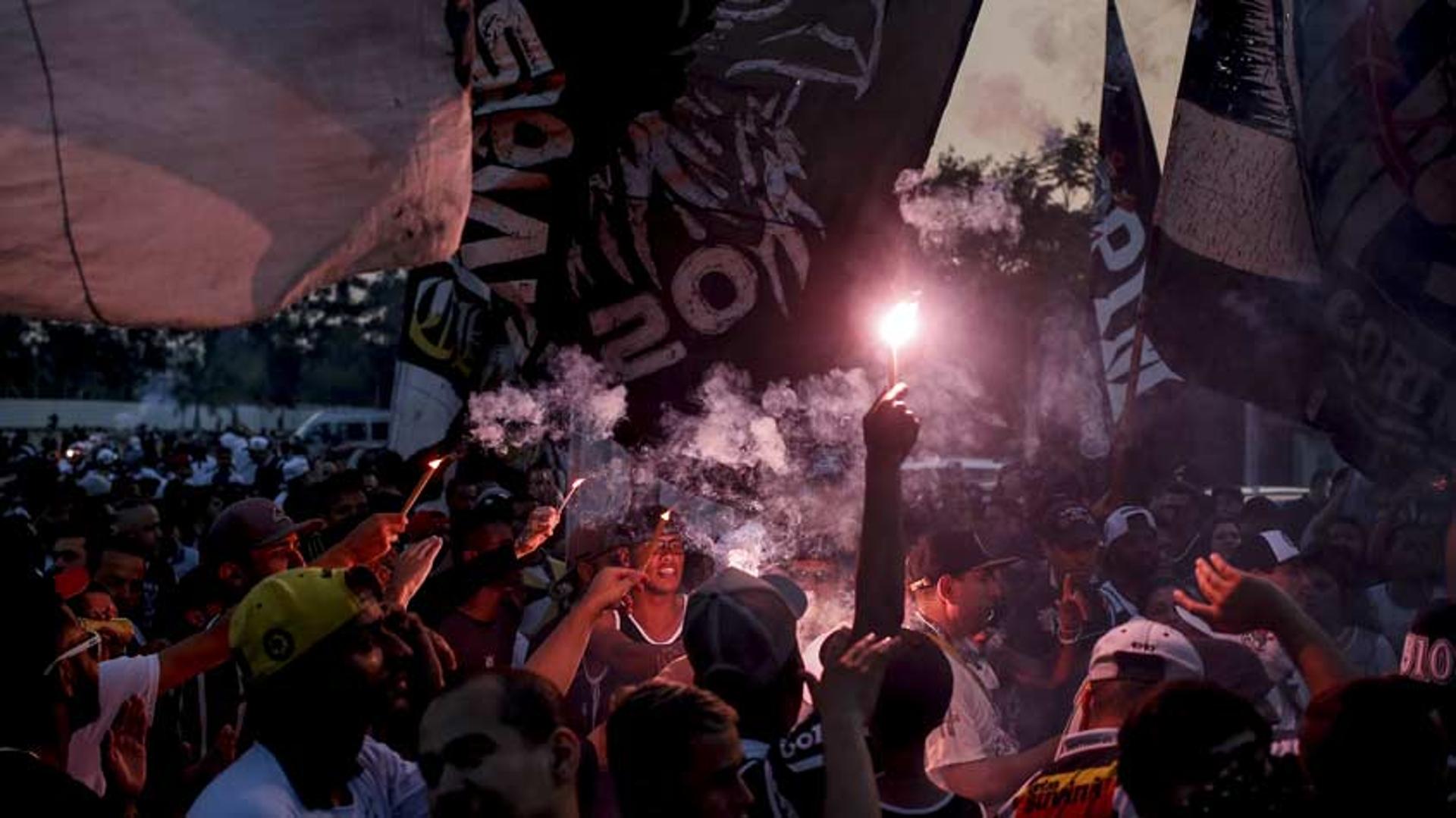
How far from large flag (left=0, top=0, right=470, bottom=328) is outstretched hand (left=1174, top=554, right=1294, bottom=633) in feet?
6.61

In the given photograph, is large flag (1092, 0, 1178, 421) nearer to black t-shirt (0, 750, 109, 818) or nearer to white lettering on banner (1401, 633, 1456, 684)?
white lettering on banner (1401, 633, 1456, 684)

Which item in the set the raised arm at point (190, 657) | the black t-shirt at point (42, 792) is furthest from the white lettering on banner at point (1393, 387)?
the black t-shirt at point (42, 792)

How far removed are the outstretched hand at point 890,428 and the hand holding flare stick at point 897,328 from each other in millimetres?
44

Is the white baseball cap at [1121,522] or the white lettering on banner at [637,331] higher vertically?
the white lettering on banner at [637,331]

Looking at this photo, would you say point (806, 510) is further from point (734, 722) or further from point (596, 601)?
point (734, 722)

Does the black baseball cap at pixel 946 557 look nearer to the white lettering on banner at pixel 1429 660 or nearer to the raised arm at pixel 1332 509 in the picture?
the white lettering on banner at pixel 1429 660

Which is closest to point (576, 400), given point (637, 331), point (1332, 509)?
point (637, 331)

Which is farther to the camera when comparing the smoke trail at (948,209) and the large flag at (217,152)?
the smoke trail at (948,209)

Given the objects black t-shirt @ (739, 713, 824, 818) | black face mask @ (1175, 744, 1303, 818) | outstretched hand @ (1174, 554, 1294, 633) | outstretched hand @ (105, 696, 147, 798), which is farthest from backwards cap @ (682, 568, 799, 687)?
outstretched hand @ (105, 696, 147, 798)

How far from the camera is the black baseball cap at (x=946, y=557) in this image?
5906 millimetres

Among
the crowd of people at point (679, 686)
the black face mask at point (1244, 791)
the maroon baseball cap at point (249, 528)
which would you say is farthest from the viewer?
the maroon baseball cap at point (249, 528)

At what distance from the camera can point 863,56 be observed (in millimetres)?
6195

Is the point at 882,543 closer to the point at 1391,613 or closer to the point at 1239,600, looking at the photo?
the point at 1239,600

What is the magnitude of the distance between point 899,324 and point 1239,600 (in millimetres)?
1094
